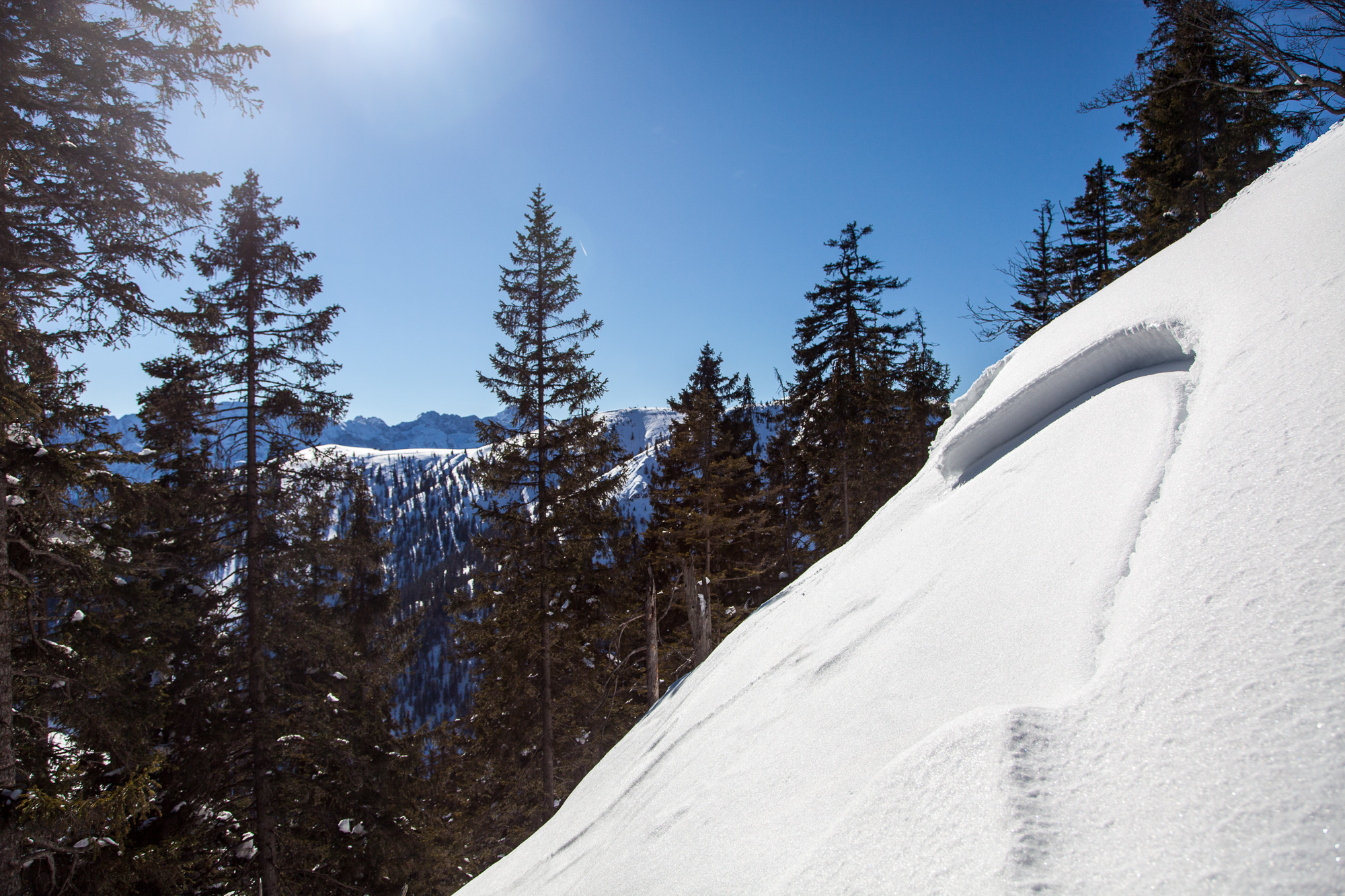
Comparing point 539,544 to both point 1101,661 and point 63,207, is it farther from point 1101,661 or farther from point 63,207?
point 1101,661

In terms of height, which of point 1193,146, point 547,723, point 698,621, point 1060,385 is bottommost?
point 547,723

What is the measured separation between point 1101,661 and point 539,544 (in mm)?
13452

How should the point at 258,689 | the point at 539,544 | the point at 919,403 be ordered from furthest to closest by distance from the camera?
the point at 919,403 → the point at 539,544 → the point at 258,689

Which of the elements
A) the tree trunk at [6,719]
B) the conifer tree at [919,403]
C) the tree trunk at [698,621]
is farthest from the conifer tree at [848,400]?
the tree trunk at [6,719]

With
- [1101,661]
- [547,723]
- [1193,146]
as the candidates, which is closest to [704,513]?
[547,723]

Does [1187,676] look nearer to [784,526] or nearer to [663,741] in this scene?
[663,741]

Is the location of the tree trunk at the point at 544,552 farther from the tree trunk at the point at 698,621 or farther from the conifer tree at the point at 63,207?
the conifer tree at the point at 63,207

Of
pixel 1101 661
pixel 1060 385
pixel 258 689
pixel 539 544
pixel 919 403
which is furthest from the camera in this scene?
pixel 919 403

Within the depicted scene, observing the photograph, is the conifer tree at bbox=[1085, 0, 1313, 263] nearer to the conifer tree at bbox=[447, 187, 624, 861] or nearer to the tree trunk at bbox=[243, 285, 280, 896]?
the conifer tree at bbox=[447, 187, 624, 861]

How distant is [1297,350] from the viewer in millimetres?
2121

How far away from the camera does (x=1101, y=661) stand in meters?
1.61

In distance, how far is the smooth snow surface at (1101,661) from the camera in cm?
110

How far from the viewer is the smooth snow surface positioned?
110 cm

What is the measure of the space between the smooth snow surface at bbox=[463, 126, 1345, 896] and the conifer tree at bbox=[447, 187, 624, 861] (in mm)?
10090
